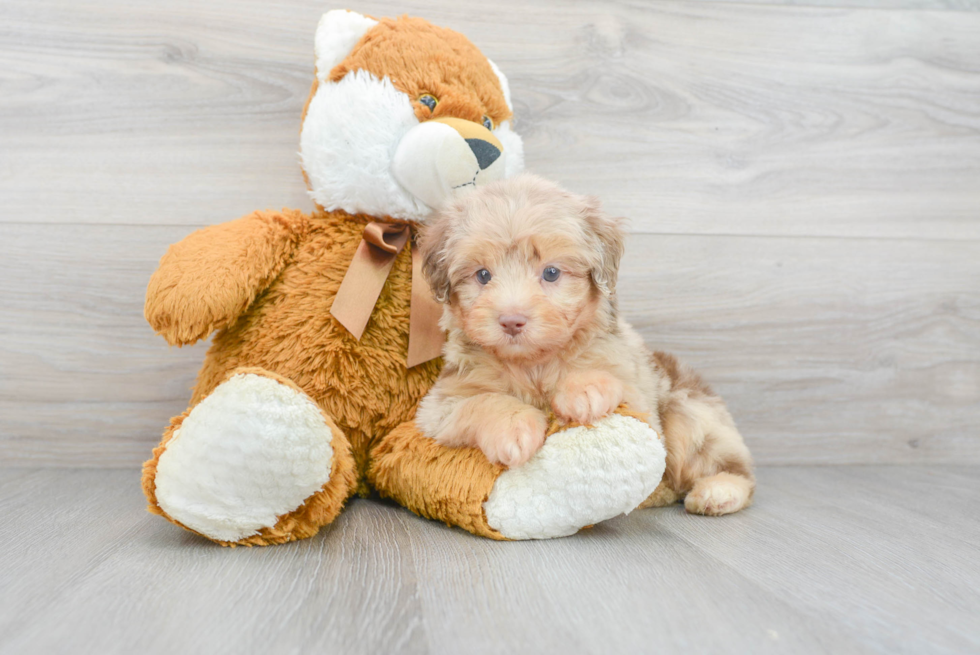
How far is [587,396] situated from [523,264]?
0.27 meters

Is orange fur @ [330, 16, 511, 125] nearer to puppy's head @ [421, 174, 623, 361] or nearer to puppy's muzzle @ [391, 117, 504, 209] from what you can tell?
puppy's muzzle @ [391, 117, 504, 209]

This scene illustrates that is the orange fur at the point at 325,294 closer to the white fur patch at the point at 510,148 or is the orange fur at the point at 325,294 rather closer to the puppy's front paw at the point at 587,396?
the white fur patch at the point at 510,148

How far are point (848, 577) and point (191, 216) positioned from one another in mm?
1724

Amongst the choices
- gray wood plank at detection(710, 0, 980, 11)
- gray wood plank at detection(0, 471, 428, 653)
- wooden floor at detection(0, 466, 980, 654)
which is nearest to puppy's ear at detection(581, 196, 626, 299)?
wooden floor at detection(0, 466, 980, 654)

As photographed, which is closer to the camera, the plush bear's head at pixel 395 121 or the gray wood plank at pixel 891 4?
the plush bear's head at pixel 395 121

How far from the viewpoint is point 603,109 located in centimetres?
196

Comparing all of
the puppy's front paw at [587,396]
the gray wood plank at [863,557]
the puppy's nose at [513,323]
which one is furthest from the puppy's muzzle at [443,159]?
the gray wood plank at [863,557]

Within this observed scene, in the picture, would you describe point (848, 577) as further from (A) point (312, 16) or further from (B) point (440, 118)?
(A) point (312, 16)

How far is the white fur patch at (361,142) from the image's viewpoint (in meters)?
1.44

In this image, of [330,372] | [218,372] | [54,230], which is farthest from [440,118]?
[54,230]

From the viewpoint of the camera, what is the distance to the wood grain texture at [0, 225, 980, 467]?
1.83 m

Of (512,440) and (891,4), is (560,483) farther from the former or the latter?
(891,4)

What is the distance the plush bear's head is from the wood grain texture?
2.10ft

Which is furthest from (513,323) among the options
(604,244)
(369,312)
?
(369,312)
